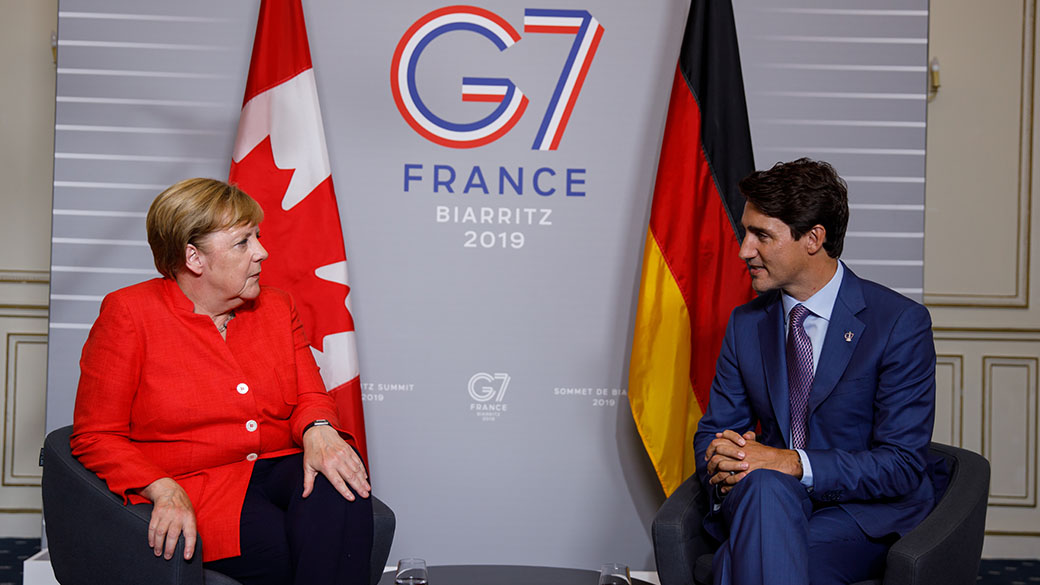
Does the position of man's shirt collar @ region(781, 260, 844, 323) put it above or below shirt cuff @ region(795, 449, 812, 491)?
above

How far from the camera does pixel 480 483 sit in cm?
318

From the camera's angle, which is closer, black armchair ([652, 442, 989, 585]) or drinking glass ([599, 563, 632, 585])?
drinking glass ([599, 563, 632, 585])

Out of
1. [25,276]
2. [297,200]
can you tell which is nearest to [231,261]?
[297,200]

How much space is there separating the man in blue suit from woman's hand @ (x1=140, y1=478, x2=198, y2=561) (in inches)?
45.9

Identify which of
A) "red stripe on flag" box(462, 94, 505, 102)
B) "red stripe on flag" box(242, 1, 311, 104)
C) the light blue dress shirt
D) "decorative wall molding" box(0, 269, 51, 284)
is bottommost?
the light blue dress shirt

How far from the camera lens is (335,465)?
6.68ft

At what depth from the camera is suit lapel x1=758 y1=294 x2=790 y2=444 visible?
221 cm

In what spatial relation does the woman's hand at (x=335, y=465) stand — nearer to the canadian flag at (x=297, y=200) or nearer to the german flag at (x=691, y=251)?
the canadian flag at (x=297, y=200)

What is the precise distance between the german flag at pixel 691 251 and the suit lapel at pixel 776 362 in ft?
2.10

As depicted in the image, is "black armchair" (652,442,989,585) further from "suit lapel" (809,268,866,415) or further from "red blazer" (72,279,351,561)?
"red blazer" (72,279,351,561)

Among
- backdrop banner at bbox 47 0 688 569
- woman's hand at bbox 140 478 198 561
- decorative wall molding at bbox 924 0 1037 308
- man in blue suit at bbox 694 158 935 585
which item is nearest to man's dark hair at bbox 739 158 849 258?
man in blue suit at bbox 694 158 935 585

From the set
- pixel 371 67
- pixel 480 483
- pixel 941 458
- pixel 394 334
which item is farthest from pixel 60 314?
pixel 941 458

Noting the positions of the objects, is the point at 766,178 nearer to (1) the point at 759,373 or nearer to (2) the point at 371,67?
(1) the point at 759,373

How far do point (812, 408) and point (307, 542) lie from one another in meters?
1.27
